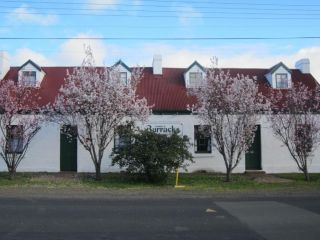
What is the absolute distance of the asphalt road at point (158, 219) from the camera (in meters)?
9.52

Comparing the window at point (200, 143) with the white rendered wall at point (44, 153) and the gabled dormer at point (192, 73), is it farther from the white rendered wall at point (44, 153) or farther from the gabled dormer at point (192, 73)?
the white rendered wall at point (44, 153)

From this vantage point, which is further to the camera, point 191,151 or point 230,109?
point 191,151

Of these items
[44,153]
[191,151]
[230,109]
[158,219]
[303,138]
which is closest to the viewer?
[158,219]

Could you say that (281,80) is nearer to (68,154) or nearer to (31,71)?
(68,154)

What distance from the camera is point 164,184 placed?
20562 millimetres

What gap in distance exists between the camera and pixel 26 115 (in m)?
23.6

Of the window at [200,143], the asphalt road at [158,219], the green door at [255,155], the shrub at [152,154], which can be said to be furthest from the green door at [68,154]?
the asphalt road at [158,219]

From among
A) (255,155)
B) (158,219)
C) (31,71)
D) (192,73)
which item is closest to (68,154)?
(31,71)

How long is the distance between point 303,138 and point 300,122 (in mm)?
719

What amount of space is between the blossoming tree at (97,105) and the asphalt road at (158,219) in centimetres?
621

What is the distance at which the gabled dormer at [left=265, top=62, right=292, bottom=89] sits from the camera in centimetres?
2823

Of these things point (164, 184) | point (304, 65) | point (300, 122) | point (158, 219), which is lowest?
point (158, 219)

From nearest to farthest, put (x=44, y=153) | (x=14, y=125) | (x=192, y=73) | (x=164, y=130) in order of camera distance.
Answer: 1. (x=14, y=125)
2. (x=164, y=130)
3. (x=44, y=153)
4. (x=192, y=73)

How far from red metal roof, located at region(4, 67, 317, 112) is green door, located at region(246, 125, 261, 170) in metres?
2.77
